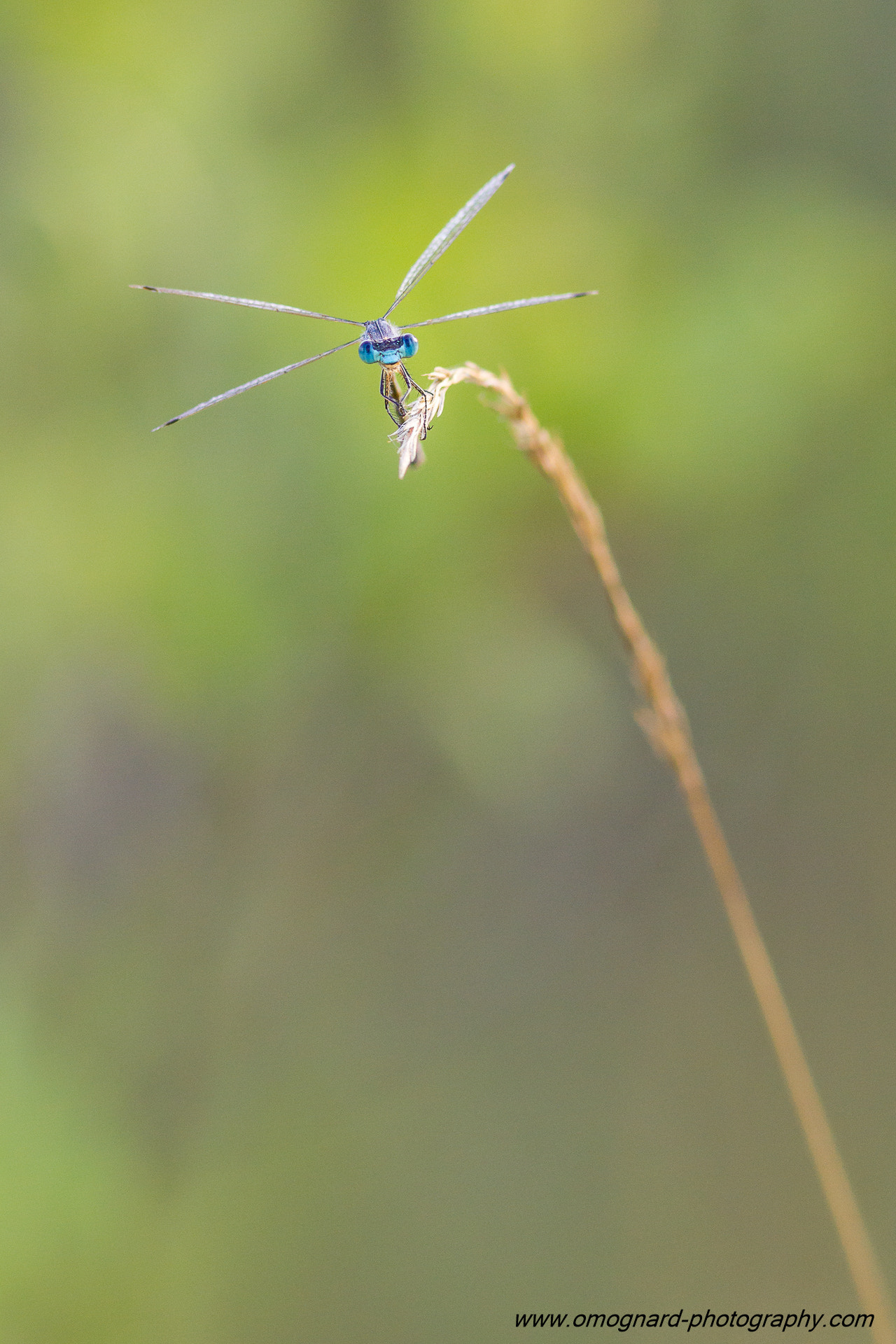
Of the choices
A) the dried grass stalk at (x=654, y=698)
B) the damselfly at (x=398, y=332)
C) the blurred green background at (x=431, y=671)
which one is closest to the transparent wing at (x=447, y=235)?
the damselfly at (x=398, y=332)

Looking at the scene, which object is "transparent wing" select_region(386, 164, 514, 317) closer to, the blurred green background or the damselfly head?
the damselfly head

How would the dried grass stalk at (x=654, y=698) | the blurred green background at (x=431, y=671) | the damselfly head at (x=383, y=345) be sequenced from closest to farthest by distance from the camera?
1. the dried grass stalk at (x=654, y=698)
2. the damselfly head at (x=383, y=345)
3. the blurred green background at (x=431, y=671)

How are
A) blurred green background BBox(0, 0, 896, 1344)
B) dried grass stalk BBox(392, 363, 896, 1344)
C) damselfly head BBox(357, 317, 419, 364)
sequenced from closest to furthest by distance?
dried grass stalk BBox(392, 363, 896, 1344) < damselfly head BBox(357, 317, 419, 364) < blurred green background BBox(0, 0, 896, 1344)

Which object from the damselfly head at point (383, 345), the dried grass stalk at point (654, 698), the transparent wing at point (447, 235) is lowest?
the dried grass stalk at point (654, 698)

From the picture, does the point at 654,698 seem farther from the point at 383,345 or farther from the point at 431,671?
the point at 431,671

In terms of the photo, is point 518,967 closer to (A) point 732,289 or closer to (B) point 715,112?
(A) point 732,289

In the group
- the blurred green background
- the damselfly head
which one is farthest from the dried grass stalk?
the blurred green background

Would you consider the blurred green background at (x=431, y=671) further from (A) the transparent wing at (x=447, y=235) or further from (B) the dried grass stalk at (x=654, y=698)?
(B) the dried grass stalk at (x=654, y=698)

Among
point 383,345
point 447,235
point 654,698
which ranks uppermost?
point 447,235

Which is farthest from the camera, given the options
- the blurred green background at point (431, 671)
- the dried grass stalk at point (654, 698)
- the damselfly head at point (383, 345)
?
the blurred green background at point (431, 671)

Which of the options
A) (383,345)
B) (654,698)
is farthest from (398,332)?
(654,698)
